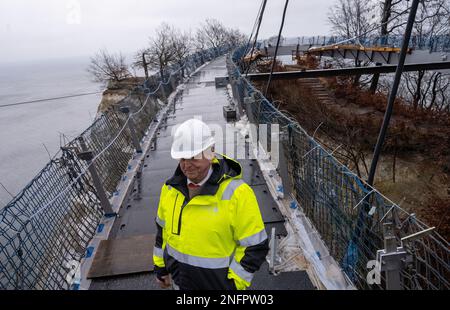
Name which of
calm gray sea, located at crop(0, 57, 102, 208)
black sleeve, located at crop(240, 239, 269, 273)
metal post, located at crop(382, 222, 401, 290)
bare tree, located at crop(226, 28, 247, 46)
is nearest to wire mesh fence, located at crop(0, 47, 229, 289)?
black sleeve, located at crop(240, 239, 269, 273)

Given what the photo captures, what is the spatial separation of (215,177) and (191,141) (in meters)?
0.34

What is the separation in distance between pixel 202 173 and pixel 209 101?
453 inches

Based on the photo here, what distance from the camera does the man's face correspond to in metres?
2.26

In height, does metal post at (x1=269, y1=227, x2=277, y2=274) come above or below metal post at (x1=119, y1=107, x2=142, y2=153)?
below

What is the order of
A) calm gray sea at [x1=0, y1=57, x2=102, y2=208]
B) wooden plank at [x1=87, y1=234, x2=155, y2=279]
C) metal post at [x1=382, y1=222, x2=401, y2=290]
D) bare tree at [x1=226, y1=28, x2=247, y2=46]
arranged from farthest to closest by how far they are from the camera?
1. bare tree at [x1=226, y1=28, x2=247, y2=46]
2. calm gray sea at [x1=0, y1=57, x2=102, y2=208]
3. wooden plank at [x1=87, y1=234, x2=155, y2=279]
4. metal post at [x1=382, y1=222, x2=401, y2=290]

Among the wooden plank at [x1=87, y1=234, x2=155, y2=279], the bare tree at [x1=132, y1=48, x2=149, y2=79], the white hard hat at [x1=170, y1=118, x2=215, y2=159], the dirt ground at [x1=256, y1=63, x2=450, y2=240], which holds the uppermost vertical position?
the bare tree at [x1=132, y1=48, x2=149, y2=79]

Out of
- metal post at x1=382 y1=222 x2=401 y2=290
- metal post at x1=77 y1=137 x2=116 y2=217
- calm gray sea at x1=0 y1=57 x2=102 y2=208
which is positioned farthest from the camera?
calm gray sea at x1=0 y1=57 x2=102 y2=208

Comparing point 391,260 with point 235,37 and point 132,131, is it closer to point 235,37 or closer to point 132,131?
point 132,131

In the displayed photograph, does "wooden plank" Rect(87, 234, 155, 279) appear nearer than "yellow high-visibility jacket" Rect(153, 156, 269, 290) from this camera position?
No

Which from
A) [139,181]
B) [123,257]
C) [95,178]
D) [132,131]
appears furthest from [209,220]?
[132,131]

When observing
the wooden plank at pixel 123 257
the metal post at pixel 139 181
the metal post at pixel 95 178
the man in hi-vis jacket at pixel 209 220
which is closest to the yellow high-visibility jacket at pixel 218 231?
the man in hi-vis jacket at pixel 209 220

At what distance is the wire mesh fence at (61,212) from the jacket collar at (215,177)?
5.92 ft

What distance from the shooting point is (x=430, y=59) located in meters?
16.5

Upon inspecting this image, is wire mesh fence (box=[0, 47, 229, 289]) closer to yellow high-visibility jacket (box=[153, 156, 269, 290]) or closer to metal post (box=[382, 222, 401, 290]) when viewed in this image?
yellow high-visibility jacket (box=[153, 156, 269, 290])
